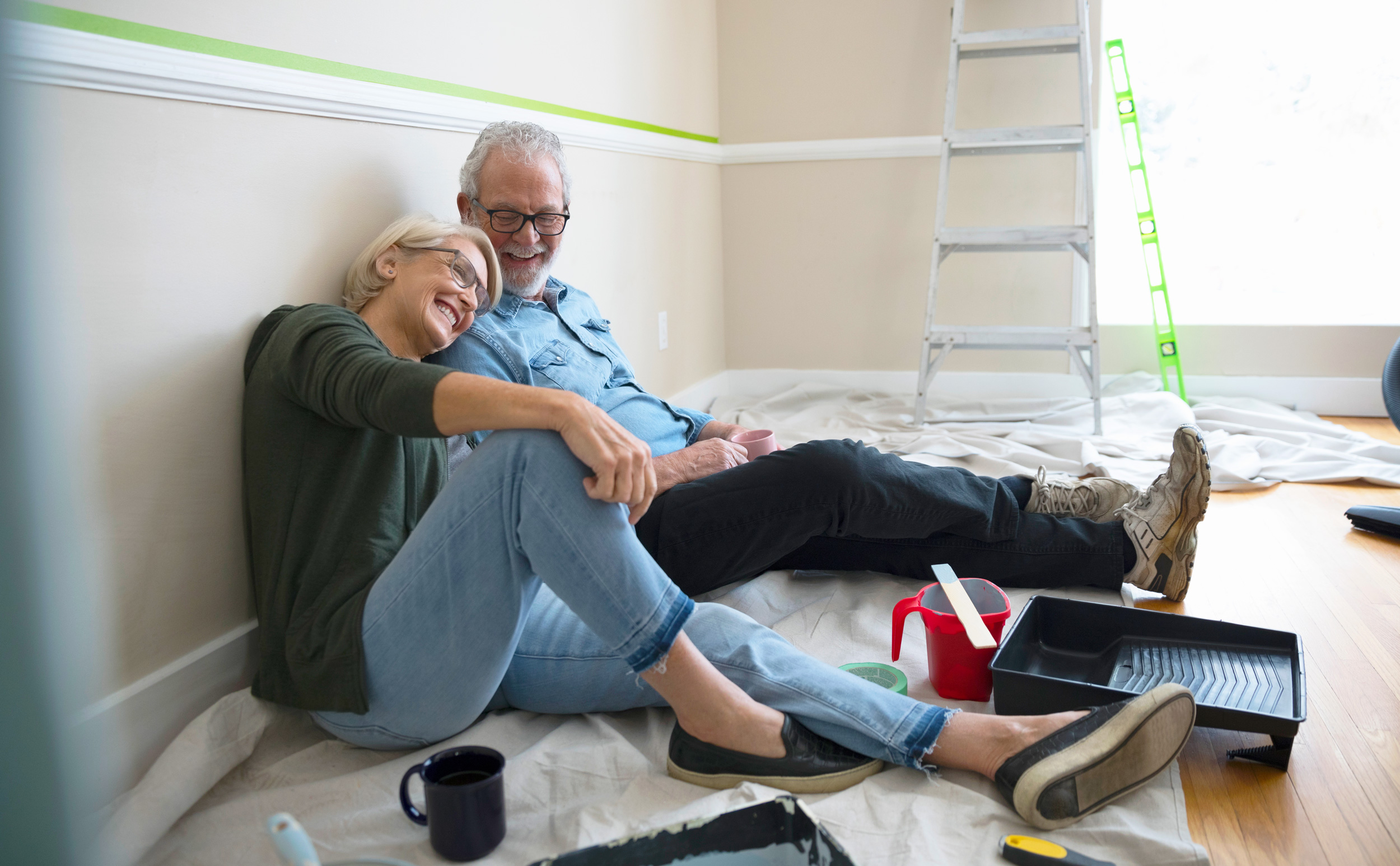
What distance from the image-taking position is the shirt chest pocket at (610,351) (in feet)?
6.17

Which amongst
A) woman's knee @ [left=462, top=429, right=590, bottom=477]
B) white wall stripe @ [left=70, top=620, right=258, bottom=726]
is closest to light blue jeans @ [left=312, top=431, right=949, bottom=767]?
woman's knee @ [left=462, top=429, right=590, bottom=477]

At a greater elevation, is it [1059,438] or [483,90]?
[483,90]

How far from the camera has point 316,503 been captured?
1.14m

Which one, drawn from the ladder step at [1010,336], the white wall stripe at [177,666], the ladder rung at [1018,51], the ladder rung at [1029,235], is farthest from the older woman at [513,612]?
the ladder rung at [1018,51]

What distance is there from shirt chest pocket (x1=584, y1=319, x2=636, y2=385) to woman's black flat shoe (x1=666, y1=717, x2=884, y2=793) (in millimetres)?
911

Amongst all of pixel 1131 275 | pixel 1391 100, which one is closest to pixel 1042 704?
pixel 1131 275

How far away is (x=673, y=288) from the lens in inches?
124

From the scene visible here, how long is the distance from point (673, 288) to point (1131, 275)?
1827 mm

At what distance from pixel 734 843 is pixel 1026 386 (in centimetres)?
294

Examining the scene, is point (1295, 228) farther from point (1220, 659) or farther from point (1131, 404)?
point (1220, 659)

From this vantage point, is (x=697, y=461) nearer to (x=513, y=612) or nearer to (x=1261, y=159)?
(x=513, y=612)

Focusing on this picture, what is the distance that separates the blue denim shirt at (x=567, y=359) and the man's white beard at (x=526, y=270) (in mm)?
22

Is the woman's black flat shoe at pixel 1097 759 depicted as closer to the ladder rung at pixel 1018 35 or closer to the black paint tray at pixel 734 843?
the black paint tray at pixel 734 843

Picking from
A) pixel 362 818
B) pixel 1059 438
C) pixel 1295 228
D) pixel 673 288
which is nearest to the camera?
pixel 362 818
